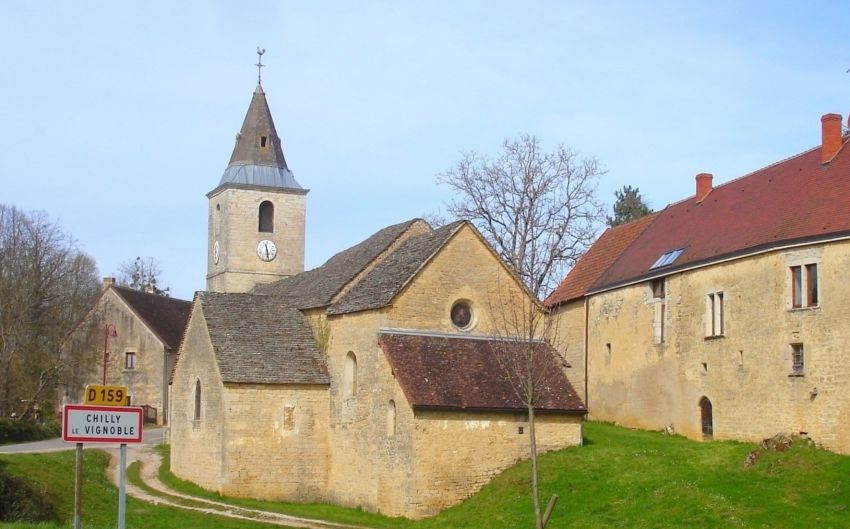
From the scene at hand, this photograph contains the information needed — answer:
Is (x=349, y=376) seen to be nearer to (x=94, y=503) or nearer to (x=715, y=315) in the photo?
(x=94, y=503)

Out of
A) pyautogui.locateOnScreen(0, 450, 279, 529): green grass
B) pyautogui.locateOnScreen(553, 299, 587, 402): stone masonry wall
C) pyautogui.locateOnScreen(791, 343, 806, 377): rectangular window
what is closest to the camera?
pyautogui.locateOnScreen(0, 450, 279, 529): green grass

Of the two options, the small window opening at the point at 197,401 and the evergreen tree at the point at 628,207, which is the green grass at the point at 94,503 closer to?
the small window opening at the point at 197,401

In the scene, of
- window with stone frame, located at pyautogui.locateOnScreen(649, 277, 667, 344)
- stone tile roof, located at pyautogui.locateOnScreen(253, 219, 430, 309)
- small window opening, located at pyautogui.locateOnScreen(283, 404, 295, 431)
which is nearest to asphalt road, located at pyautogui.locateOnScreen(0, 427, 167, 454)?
small window opening, located at pyautogui.locateOnScreen(283, 404, 295, 431)

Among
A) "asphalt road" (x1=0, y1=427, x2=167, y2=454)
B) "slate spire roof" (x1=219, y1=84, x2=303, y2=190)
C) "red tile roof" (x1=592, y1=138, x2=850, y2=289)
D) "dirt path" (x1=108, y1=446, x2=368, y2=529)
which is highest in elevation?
"slate spire roof" (x1=219, y1=84, x2=303, y2=190)

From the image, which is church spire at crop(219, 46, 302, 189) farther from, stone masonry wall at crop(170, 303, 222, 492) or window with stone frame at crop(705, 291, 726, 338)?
window with stone frame at crop(705, 291, 726, 338)

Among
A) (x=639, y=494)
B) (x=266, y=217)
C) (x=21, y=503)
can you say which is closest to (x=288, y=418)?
(x=21, y=503)

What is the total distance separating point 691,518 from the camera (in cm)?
2403

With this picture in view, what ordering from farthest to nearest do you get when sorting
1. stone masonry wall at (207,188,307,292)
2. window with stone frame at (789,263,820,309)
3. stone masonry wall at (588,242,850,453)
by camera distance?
stone masonry wall at (207,188,307,292), window with stone frame at (789,263,820,309), stone masonry wall at (588,242,850,453)

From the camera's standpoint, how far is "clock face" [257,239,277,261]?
5812 centimetres

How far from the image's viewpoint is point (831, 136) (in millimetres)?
34438

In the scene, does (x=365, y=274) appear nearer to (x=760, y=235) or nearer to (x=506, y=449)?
(x=506, y=449)

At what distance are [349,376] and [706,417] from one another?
39.3 feet

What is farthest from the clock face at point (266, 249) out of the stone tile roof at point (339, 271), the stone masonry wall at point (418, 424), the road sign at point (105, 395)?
the road sign at point (105, 395)

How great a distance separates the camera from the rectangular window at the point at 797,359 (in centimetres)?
3131
